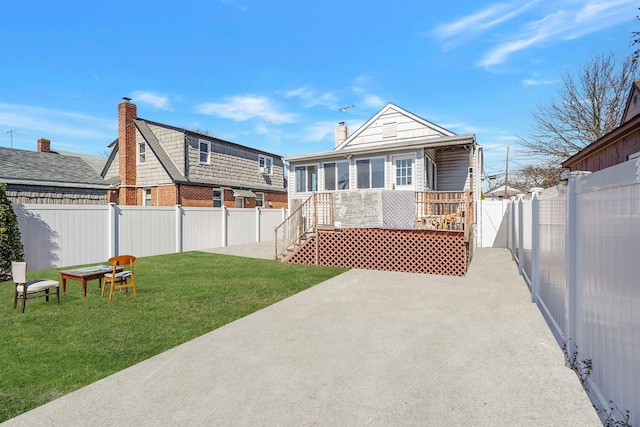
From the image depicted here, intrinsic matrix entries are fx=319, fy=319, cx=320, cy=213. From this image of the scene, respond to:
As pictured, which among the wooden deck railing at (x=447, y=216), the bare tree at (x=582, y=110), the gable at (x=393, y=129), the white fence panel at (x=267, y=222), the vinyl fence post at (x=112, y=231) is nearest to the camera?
the wooden deck railing at (x=447, y=216)

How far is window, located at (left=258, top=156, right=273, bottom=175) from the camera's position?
2508cm

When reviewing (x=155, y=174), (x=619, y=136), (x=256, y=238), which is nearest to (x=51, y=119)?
(x=155, y=174)

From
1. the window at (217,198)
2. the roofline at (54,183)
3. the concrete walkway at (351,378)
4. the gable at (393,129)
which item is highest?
the gable at (393,129)

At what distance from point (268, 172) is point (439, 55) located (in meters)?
15.9

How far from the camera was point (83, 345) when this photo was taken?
4.22 metres

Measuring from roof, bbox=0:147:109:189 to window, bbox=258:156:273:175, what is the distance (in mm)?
10457

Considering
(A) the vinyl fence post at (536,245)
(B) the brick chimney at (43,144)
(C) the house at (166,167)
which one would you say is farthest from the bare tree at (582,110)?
(B) the brick chimney at (43,144)

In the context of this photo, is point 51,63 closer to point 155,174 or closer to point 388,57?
point 155,174

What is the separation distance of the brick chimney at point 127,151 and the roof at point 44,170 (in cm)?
148

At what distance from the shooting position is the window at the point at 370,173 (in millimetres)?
14758

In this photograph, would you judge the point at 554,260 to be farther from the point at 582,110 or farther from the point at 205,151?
the point at 582,110

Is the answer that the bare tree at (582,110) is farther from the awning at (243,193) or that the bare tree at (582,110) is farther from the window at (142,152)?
the window at (142,152)

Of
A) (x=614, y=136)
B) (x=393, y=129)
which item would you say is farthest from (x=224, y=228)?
(x=614, y=136)

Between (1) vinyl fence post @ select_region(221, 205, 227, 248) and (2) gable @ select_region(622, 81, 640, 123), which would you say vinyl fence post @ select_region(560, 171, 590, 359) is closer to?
(2) gable @ select_region(622, 81, 640, 123)
